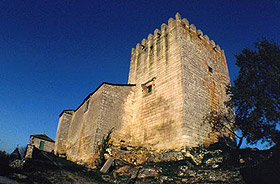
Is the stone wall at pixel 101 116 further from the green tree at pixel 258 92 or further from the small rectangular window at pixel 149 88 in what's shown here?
the green tree at pixel 258 92

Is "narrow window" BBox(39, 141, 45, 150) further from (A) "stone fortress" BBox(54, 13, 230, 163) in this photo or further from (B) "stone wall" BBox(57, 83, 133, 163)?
(A) "stone fortress" BBox(54, 13, 230, 163)

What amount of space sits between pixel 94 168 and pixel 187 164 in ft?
17.4

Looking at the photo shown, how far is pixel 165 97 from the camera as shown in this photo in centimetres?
1325

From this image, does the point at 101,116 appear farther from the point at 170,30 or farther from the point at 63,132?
the point at 63,132

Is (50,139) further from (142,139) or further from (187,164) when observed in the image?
(187,164)

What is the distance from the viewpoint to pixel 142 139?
1351 cm

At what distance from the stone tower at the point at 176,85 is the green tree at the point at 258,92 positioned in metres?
2.14

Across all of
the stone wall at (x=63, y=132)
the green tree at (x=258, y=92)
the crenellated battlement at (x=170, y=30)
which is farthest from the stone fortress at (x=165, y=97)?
the stone wall at (x=63, y=132)

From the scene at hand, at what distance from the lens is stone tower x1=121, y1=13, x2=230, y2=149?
11.9 meters

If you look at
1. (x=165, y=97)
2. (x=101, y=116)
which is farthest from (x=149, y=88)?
(x=101, y=116)

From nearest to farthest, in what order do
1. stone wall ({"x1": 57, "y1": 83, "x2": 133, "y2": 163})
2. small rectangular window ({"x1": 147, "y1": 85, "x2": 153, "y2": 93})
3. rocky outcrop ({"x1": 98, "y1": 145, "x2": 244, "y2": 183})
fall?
rocky outcrop ({"x1": 98, "y1": 145, "x2": 244, "y2": 183})
stone wall ({"x1": 57, "y1": 83, "x2": 133, "y2": 163})
small rectangular window ({"x1": 147, "y1": 85, "x2": 153, "y2": 93})

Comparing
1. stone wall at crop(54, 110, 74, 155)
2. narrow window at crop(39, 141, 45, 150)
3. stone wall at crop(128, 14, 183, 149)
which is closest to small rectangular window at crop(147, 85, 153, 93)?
stone wall at crop(128, 14, 183, 149)

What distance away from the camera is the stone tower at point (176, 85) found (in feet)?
38.9

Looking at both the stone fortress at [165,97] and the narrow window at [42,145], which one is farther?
the narrow window at [42,145]
